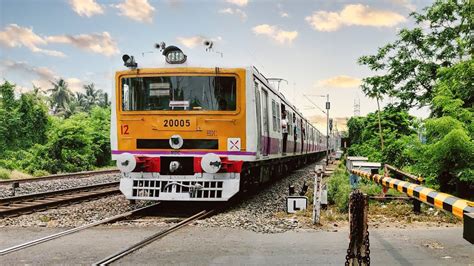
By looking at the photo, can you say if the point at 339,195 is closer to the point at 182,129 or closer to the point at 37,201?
the point at 182,129

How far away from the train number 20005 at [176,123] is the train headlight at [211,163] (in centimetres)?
75

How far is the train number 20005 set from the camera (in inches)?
376

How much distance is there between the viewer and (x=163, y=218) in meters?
8.72

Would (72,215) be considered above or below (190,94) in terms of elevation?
below

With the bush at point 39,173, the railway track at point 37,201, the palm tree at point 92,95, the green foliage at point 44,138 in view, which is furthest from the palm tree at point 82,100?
the railway track at point 37,201

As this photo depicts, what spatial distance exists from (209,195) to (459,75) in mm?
5749

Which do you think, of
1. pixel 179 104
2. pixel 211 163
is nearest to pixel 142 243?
pixel 211 163

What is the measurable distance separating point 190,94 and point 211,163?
143cm

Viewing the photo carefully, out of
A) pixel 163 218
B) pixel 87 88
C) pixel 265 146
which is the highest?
pixel 87 88

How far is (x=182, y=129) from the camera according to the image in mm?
9555

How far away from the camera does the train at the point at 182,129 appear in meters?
9.43

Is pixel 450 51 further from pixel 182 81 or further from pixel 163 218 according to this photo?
pixel 163 218

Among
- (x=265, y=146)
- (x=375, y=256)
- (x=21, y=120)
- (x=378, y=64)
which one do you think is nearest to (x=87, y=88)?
(x=21, y=120)

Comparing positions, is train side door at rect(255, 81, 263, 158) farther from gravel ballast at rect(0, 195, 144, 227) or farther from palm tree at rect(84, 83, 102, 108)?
palm tree at rect(84, 83, 102, 108)
